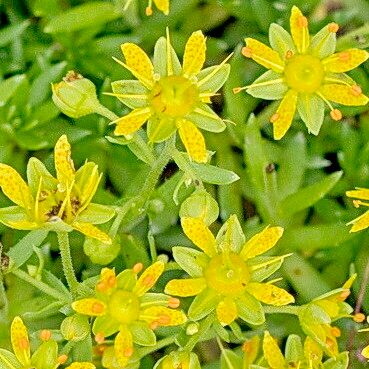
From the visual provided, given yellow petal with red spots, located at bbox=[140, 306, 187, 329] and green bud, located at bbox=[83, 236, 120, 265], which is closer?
yellow petal with red spots, located at bbox=[140, 306, 187, 329]

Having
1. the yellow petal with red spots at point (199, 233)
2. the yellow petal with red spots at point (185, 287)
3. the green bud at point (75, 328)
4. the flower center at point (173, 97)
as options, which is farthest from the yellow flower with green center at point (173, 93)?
the green bud at point (75, 328)

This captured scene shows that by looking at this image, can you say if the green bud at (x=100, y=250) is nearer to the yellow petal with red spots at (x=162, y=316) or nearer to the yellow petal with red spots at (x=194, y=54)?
the yellow petal with red spots at (x=162, y=316)

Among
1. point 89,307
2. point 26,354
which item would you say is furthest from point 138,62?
point 26,354

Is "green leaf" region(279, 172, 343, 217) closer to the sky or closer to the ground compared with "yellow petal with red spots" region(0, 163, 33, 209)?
closer to the ground

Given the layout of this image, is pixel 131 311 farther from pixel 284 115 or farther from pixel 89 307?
pixel 284 115

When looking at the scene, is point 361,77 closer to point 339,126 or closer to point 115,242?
point 339,126

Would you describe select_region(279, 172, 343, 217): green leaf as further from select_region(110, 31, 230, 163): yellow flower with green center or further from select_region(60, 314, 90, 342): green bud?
select_region(60, 314, 90, 342): green bud

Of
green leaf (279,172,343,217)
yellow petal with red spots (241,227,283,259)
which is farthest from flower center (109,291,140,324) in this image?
green leaf (279,172,343,217)
